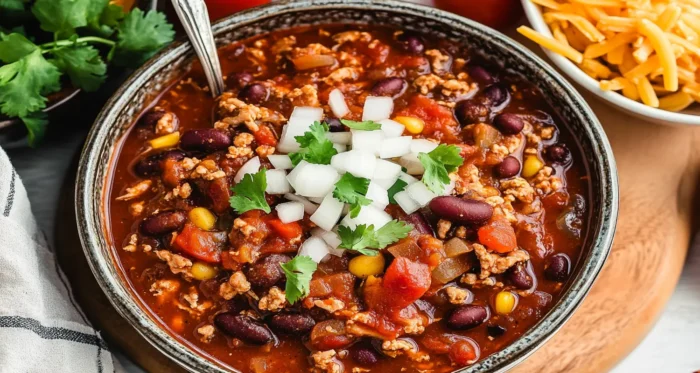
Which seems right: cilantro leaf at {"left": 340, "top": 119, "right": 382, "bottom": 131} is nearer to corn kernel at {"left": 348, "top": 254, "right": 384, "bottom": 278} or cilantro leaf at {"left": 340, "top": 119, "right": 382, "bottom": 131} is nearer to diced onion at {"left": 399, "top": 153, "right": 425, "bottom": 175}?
diced onion at {"left": 399, "top": 153, "right": 425, "bottom": 175}

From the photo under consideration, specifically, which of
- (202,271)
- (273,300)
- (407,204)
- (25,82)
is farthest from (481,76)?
(25,82)

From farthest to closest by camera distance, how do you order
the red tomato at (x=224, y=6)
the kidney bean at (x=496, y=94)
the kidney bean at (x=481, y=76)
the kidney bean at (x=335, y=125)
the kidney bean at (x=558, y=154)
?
the red tomato at (x=224, y=6), the kidney bean at (x=481, y=76), the kidney bean at (x=496, y=94), the kidney bean at (x=558, y=154), the kidney bean at (x=335, y=125)

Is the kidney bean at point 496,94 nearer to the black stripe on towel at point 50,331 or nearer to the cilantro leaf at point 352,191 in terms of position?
the cilantro leaf at point 352,191

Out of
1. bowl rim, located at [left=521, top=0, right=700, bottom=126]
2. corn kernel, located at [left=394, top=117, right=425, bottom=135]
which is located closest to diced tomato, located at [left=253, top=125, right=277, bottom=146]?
corn kernel, located at [left=394, top=117, right=425, bottom=135]

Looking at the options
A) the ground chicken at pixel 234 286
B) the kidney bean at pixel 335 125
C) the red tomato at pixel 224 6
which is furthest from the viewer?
the red tomato at pixel 224 6

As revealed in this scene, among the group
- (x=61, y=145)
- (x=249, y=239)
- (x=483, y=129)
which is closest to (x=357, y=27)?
(x=483, y=129)

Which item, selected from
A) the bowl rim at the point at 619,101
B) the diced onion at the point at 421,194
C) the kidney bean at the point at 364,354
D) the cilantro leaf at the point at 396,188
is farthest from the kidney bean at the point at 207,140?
the bowl rim at the point at 619,101
